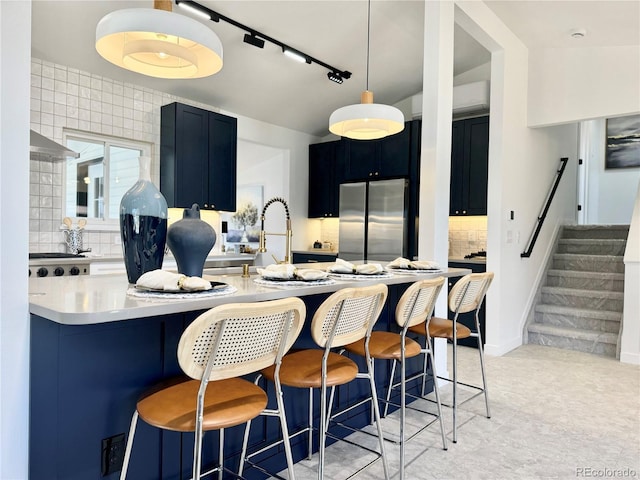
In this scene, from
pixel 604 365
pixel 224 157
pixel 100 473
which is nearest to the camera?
pixel 100 473

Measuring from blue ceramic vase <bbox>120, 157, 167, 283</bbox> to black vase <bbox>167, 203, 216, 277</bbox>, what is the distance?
7cm

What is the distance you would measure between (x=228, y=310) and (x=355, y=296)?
0.64 meters

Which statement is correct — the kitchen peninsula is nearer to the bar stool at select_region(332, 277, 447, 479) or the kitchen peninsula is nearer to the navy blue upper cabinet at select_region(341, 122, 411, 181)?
the bar stool at select_region(332, 277, 447, 479)

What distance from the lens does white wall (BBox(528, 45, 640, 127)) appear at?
4.33m

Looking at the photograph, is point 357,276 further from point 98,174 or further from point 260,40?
point 98,174

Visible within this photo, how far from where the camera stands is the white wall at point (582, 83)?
433 centimetres

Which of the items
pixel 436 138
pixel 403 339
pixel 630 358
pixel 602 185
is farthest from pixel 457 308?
pixel 602 185

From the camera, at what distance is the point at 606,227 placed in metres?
6.02

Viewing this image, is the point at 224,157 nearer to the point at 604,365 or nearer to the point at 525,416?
the point at 525,416

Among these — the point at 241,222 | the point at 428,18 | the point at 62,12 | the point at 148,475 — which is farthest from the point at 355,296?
the point at 241,222

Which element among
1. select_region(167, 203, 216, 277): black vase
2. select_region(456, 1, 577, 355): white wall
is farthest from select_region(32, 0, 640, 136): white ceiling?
select_region(167, 203, 216, 277): black vase

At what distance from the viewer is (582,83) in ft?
14.9

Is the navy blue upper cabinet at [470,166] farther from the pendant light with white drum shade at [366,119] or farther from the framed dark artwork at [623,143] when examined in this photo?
the framed dark artwork at [623,143]

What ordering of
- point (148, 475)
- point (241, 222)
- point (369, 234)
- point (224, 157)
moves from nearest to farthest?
point (148, 475) < point (224, 157) < point (369, 234) < point (241, 222)
